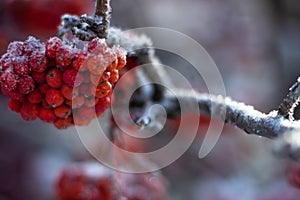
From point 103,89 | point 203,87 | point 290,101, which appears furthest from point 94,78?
point 203,87

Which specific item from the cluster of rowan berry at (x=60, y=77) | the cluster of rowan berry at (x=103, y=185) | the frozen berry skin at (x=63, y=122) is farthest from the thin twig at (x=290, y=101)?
the cluster of rowan berry at (x=103, y=185)

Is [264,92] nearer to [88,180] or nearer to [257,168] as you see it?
[257,168]

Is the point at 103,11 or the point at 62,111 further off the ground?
the point at 103,11

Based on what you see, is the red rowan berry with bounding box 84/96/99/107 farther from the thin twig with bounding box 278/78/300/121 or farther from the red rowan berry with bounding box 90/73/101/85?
the thin twig with bounding box 278/78/300/121

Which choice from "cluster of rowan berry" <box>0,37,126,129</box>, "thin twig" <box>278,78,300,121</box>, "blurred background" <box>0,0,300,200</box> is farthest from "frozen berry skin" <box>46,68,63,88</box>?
"blurred background" <box>0,0,300,200</box>

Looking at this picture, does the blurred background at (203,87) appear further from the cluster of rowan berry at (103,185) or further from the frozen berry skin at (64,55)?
the frozen berry skin at (64,55)

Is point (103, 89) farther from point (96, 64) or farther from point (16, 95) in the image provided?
point (16, 95)
